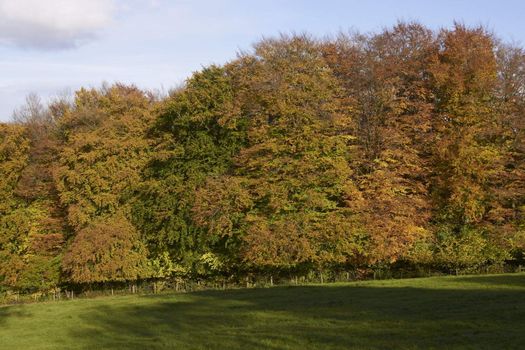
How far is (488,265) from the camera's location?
39.1m

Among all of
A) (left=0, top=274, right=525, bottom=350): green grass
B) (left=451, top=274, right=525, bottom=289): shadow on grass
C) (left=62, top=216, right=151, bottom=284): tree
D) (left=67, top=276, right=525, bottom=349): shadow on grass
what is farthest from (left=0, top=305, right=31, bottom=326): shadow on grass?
(left=451, top=274, right=525, bottom=289): shadow on grass

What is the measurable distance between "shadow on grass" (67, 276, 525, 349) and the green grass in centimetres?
3

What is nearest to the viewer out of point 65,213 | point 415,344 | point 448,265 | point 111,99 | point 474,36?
point 415,344

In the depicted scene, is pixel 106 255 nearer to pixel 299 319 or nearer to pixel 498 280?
pixel 299 319

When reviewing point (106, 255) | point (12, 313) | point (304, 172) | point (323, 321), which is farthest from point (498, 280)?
point (106, 255)

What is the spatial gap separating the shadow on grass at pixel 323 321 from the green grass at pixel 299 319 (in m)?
0.03

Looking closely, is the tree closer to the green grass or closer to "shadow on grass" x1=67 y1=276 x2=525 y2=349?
the green grass

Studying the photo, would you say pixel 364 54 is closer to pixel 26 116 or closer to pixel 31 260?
pixel 31 260

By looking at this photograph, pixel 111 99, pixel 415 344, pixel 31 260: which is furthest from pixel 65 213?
pixel 415 344

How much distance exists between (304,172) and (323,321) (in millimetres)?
20415

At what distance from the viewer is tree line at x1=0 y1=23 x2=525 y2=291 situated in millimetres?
37906

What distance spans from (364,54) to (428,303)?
1015 inches

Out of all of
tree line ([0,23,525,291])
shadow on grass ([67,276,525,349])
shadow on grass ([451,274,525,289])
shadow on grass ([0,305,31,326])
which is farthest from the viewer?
tree line ([0,23,525,291])

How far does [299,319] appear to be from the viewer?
19.3 meters
